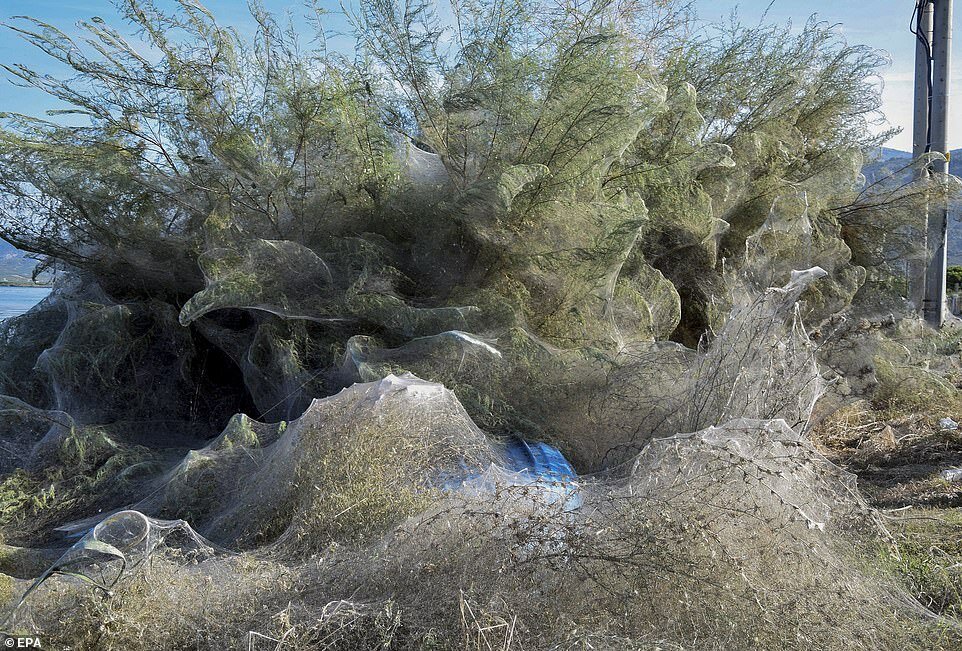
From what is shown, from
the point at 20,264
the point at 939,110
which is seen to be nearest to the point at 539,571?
the point at 20,264

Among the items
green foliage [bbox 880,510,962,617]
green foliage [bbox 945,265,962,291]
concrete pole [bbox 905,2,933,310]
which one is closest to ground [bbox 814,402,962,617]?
green foliage [bbox 880,510,962,617]

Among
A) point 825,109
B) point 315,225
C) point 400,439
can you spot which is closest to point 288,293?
point 315,225

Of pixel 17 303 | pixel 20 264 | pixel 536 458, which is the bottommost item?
pixel 536 458

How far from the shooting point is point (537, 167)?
5477 millimetres

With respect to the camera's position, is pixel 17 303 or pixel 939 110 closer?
pixel 939 110

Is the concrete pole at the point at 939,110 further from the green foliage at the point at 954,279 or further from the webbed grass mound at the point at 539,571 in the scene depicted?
the green foliage at the point at 954,279

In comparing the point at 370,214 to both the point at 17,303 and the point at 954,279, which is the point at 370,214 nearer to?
the point at 954,279

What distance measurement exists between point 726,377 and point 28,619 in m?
Answer: 3.66

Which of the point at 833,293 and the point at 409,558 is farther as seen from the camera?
Result: the point at 833,293

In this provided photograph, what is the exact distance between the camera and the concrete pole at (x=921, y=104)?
30.1 ft

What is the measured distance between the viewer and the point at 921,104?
9398mm

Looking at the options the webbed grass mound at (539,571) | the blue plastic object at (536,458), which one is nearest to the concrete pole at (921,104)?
the blue plastic object at (536,458)

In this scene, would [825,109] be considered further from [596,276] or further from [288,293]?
[288,293]

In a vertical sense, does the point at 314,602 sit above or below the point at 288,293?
below
